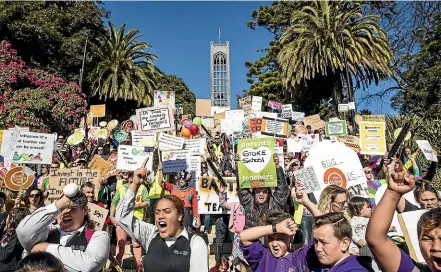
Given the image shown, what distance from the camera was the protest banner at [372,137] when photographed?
7637 mm

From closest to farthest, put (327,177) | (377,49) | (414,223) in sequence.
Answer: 1. (414,223)
2. (327,177)
3. (377,49)

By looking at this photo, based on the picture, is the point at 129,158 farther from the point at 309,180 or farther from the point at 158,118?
the point at 309,180

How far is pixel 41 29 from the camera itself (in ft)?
77.6

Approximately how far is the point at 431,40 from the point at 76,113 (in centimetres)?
1641

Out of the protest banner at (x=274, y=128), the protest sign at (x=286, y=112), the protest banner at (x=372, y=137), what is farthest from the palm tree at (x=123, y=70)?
the protest banner at (x=372, y=137)

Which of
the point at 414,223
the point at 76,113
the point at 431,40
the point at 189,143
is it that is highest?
the point at 431,40

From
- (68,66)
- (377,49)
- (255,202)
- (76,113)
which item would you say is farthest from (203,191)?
(68,66)

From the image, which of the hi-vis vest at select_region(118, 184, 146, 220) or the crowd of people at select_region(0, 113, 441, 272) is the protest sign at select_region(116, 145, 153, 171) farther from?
the crowd of people at select_region(0, 113, 441, 272)

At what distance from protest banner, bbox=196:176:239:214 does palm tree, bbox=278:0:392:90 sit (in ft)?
54.6

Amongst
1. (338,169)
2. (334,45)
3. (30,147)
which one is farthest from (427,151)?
(334,45)

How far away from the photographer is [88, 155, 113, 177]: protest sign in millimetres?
8328

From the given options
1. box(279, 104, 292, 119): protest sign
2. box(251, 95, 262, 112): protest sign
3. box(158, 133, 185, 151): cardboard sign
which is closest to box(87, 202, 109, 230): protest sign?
box(158, 133, 185, 151): cardboard sign

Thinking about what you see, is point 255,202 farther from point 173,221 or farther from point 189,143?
point 189,143

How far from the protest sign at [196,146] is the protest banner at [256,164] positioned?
2834 millimetres
